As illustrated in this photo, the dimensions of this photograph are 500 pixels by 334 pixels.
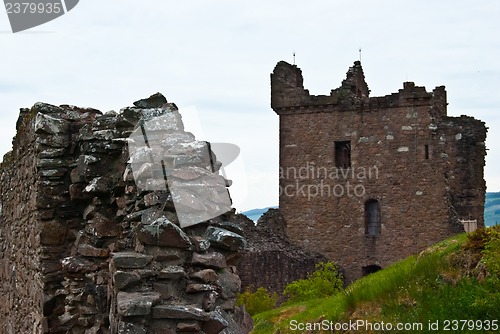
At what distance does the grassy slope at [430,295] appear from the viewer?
846cm

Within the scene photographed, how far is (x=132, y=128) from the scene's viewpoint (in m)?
8.94

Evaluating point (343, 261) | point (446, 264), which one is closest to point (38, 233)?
point (446, 264)

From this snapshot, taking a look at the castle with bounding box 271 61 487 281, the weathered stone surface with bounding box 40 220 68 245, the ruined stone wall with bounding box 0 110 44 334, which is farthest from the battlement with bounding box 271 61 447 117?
the weathered stone surface with bounding box 40 220 68 245

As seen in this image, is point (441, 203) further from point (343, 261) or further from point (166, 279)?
point (166, 279)

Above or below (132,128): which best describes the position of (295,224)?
below

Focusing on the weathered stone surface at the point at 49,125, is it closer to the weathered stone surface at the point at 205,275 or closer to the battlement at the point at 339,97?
the weathered stone surface at the point at 205,275

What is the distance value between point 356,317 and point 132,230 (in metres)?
3.36

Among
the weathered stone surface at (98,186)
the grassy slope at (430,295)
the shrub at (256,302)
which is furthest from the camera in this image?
the shrub at (256,302)

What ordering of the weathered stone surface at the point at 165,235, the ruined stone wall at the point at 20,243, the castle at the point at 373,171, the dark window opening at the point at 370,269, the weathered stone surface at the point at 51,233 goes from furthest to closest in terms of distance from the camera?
the dark window opening at the point at 370,269 → the castle at the point at 373,171 → the ruined stone wall at the point at 20,243 → the weathered stone surface at the point at 51,233 → the weathered stone surface at the point at 165,235

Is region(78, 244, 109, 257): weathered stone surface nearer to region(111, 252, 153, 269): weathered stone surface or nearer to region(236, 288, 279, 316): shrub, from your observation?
region(111, 252, 153, 269): weathered stone surface

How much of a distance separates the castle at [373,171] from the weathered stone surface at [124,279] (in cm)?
2166

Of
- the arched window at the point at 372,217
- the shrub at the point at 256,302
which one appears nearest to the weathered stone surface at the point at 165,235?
the shrub at the point at 256,302

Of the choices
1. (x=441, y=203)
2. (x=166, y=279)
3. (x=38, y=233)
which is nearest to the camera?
(x=166, y=279)

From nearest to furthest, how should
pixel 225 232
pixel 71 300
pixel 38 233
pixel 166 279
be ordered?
pixel 166 279
pixel 225 232
pixel 71 300
pixel 38 233
